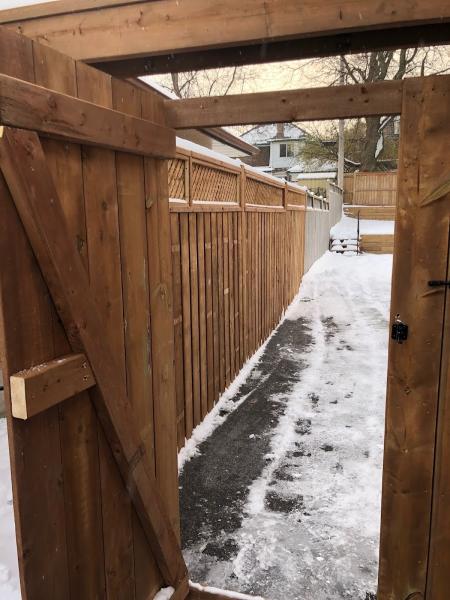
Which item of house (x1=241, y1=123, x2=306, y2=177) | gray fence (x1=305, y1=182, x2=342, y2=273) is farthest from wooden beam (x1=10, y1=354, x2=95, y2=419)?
house (x1=241, y1=123, x2=306, y2=177)

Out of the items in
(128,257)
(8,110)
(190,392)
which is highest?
(8,110)

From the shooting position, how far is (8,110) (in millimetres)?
1314

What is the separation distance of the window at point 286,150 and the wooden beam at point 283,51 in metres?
41.5

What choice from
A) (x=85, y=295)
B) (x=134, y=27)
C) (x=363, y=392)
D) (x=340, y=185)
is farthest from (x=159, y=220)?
(x=340, y=185)

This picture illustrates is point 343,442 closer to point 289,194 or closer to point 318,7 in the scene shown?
point 318,7

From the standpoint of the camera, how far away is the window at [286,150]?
42.0 meters

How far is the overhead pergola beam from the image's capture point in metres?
1.98

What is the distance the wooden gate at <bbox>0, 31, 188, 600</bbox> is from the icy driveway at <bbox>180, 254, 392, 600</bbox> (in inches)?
30.8

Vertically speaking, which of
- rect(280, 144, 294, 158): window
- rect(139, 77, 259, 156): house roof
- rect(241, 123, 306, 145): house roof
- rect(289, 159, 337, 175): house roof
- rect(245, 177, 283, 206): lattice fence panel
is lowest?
rect(245, 177, 283, 206): lattice fence panel

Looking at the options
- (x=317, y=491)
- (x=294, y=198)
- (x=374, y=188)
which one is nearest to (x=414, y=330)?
(x=317, y=491)

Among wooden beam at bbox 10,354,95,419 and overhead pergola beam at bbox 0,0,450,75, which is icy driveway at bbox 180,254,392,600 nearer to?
wooden beam at bbox 10,354,95,419

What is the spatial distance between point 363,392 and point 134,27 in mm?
4487

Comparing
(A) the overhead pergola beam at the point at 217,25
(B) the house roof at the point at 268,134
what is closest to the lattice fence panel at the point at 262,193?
(A) the overhead pergola beam at the point at 217,25

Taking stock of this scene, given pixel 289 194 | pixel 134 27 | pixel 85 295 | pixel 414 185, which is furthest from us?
pixel 289 194
